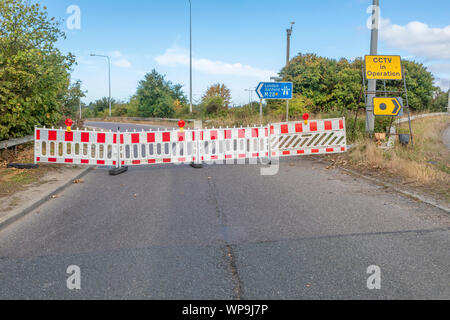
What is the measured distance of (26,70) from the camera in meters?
11.1

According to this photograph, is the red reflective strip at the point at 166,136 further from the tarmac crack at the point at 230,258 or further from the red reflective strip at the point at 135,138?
→ the tarmac crack at the point at 230,258

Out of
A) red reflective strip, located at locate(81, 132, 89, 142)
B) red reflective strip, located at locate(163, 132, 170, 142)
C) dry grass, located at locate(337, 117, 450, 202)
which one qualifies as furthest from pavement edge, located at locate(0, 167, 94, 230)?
dry grass, located at locate(337, 117, 450, 202)

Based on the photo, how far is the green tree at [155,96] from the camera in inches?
2068

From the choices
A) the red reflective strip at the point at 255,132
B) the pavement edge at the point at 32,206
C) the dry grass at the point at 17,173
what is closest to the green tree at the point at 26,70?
the dry grass at the point at 17,173

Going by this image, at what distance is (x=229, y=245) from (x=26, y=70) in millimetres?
9190

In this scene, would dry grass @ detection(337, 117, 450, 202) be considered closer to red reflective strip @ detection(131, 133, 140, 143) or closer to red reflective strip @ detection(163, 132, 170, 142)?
red reflective strip @ detection(163, 132, 170, 142)

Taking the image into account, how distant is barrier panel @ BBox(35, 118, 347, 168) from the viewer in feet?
34.7

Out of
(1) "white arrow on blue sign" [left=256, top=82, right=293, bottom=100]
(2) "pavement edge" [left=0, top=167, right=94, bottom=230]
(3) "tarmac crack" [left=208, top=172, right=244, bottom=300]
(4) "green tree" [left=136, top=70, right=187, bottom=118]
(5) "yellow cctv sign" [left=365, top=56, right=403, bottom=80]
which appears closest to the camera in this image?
(3) "tarmac crack" [left=208, top=172, right=244, bottom=300]

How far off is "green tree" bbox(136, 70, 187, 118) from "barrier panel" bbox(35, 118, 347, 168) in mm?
40165

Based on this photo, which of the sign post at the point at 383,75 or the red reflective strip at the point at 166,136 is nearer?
the red reflective strip at the point at 166,136

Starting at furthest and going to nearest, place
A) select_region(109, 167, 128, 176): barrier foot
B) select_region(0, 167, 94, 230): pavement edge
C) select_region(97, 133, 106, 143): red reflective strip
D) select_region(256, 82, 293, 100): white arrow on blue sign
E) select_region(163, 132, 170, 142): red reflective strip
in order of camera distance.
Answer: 1. select_region(256, 82, 293, 100): white arrow on blue sign
2. select_region(163, 132, 170, 142): red reflective strip
3. select_region(97, 133, 106, 143): red reflective strip
4. select_region(109, 167, 128, 176): barrier foot
5. select_region(0, 167, 94, 230): pavement edge

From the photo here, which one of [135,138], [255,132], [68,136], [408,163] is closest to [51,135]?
[68,136]

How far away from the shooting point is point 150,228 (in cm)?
554

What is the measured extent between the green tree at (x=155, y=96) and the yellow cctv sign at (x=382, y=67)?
4061 cm
